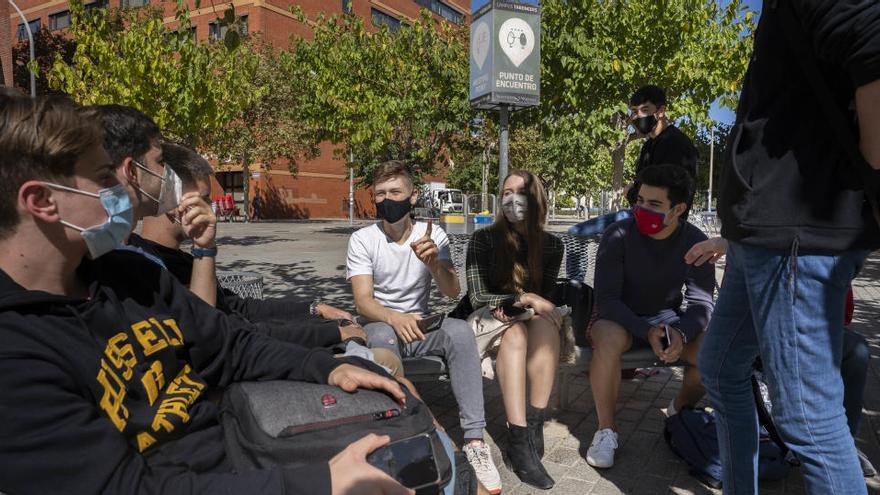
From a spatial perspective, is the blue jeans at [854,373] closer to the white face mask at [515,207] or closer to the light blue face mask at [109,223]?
the white face mask at [515,207]

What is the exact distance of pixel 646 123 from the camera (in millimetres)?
4762

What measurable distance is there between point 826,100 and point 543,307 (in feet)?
6.45

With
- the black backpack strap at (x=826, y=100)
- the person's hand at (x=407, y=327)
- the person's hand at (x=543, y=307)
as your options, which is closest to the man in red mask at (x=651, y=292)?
the person's hand at (x=543, y=307)

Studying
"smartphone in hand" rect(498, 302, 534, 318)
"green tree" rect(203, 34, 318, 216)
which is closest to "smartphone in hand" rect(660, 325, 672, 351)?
"smartphone in hand" rect(498, 302, 534, 318)

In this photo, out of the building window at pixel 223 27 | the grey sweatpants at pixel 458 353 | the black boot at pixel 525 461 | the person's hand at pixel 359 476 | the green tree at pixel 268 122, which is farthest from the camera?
the green tree at pixel 268 122

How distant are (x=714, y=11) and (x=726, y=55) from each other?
1.30m

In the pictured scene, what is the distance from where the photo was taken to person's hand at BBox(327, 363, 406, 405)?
1.70 meters

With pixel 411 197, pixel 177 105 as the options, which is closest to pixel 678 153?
pixel 411 197

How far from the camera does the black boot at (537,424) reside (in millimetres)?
3199

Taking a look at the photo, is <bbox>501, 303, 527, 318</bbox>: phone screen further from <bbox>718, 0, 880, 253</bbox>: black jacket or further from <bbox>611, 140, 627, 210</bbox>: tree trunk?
<bbox>611, 140, 627, 210</bbox>: tree trunk

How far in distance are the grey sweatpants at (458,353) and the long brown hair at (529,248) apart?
53 centimetres

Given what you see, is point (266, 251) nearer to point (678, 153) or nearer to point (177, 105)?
point (177, 105)

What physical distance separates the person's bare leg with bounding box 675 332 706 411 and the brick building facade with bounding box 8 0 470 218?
1328 inches

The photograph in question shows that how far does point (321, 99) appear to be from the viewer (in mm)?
14633
